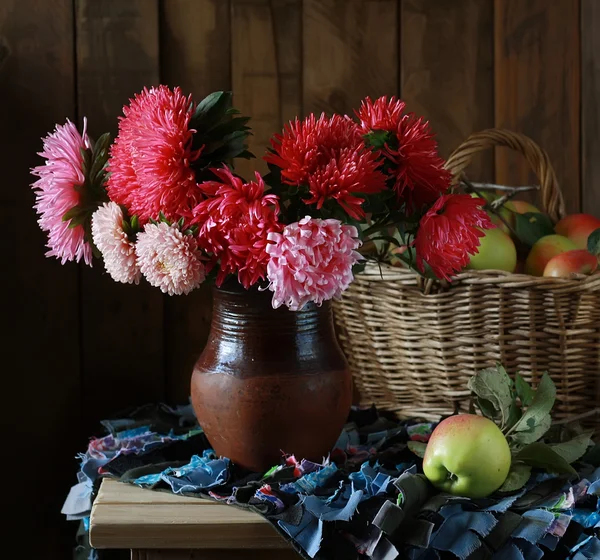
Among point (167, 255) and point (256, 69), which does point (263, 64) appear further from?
point (167, 255)

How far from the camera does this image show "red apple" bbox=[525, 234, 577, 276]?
1054 mm

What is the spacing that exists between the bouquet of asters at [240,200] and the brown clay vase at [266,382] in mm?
48

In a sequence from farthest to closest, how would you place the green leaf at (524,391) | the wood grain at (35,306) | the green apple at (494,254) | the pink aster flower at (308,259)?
the wood grain at (35,306) → the green apple at (494,254) → the green leaf at (524,391) → the pink aster flower at (308,259)

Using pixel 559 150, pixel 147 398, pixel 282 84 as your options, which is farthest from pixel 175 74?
pixel 559 150

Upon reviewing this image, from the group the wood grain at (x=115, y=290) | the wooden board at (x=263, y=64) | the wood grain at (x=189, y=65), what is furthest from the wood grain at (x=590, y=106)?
the wood grain at (x=115, y=290)

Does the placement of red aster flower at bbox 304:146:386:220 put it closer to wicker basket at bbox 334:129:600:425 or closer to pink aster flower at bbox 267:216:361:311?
pink aster flower at bbox 267:216:361:311

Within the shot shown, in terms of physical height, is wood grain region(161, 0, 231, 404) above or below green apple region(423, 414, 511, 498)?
above

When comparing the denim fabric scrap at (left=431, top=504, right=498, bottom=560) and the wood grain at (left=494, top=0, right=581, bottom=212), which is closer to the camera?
the denim fabric scrap at (left=431, top=504, right=498, bottom=560)

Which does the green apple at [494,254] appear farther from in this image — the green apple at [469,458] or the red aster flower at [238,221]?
the red aster flower at [238,221]

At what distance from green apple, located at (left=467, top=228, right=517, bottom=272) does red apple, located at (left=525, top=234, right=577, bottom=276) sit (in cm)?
5

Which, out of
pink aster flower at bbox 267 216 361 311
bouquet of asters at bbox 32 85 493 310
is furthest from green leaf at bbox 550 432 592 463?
pink aster flower at bbox 267 216 361 311

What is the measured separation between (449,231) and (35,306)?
75 centimetres

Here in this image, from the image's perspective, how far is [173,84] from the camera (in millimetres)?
1303

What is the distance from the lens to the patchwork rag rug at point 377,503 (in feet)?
2.39
